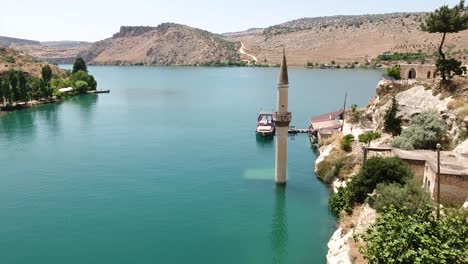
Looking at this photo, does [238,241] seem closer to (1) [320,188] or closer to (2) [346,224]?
(2) [346,224]

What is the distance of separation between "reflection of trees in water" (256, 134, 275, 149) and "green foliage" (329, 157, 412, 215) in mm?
20393

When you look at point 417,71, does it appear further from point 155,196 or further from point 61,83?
point 61,83

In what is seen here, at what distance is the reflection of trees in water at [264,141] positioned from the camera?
44497 mm

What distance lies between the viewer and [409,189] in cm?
1916

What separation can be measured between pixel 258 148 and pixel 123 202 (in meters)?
18.9

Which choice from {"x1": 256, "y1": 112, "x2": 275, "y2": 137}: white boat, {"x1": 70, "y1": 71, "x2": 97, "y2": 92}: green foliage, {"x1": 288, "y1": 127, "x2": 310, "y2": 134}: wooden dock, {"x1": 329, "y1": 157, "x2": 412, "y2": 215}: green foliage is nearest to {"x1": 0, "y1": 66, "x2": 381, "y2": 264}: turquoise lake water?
{"x1": 256, "y1": 112, "x2": 275, "y2": 137}: white boat

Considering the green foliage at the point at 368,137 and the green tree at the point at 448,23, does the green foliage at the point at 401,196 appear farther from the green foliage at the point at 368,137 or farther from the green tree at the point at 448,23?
the green tree at the point at 448,23

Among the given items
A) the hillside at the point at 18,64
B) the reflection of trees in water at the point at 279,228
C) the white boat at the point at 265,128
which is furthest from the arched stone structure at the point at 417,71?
the hillside at the point at 18,64

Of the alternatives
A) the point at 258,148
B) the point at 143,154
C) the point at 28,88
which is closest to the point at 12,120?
the point at 28,88

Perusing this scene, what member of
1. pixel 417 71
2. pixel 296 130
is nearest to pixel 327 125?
pixel 296 130

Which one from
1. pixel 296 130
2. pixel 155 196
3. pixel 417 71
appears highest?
pixel 417 71

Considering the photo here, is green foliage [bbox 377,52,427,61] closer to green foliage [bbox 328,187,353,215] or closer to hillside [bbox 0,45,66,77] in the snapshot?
hillside [bbox 0,45,66,77]

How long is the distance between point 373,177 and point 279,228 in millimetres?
6056

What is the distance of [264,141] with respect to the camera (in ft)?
154
